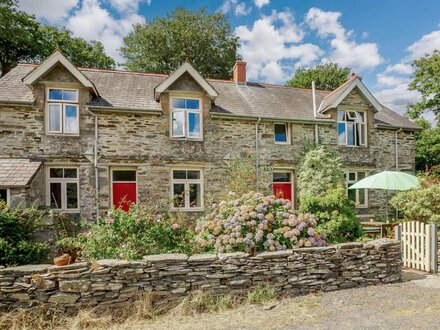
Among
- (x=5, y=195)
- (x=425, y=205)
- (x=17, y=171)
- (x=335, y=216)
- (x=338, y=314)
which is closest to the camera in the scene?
(x=338, y=314)

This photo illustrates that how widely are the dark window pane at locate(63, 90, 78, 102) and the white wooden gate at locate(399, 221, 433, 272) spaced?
12.6m

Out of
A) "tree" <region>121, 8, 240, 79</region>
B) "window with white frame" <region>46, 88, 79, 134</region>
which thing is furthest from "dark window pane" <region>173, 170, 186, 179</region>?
"tree" <region>121, 8, 240, 79</region>

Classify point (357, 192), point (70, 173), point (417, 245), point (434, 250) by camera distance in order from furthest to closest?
point (357, 192), point (70, 173), point (417, 245), point (434, 250)

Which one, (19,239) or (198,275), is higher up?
(19,239)

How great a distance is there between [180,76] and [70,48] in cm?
2162

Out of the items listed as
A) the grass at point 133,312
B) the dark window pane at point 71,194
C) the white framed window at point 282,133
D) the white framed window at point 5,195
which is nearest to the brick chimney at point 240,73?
the white framed window at point 282,133

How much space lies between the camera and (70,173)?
485 inches

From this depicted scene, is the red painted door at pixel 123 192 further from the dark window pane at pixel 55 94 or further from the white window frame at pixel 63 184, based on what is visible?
the dark window pane at pixel 55 94

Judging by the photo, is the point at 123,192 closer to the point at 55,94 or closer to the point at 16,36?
the point at 55,94

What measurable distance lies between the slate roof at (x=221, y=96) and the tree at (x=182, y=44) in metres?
14.9

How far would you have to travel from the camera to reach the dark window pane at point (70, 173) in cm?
1228

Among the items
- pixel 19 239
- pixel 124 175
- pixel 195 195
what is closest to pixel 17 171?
pixel 124 175

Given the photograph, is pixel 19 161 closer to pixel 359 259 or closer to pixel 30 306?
pixel 30 306

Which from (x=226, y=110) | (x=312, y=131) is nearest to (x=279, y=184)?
(x=312, y=131)
